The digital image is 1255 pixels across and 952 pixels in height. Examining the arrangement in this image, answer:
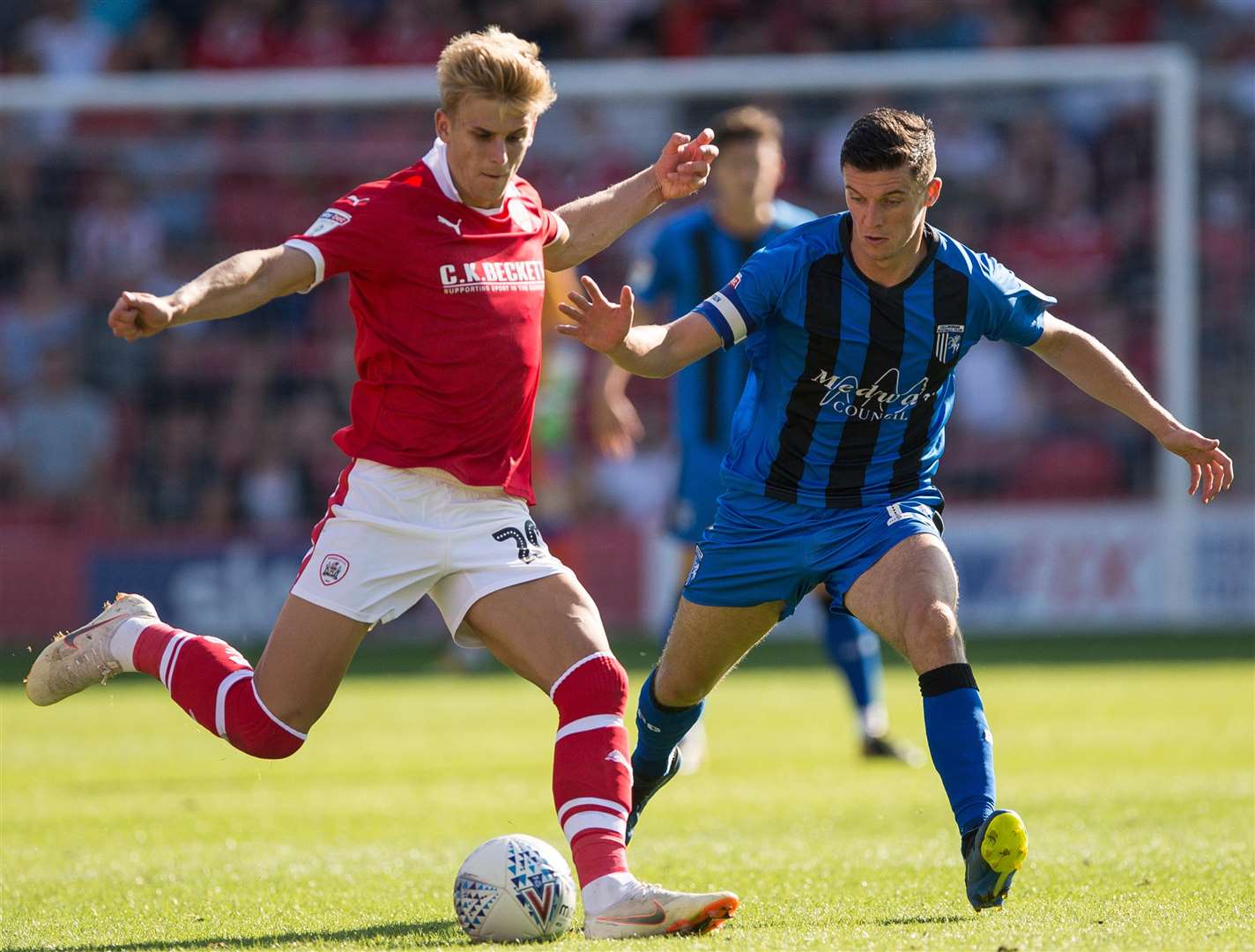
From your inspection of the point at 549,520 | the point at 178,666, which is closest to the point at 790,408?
the point at 178,666

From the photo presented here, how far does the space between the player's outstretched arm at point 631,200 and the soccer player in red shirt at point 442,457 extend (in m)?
0.35

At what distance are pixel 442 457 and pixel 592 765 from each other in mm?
998

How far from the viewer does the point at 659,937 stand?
4.64 metres

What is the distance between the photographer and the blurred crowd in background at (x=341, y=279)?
15.9m

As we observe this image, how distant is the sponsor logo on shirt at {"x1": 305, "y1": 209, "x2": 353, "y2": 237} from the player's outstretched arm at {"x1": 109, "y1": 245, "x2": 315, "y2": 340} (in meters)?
0.11

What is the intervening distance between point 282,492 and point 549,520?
8.77 feet

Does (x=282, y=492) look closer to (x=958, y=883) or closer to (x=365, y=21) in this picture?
(x=365, y=21)

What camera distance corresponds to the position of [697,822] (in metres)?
7.16

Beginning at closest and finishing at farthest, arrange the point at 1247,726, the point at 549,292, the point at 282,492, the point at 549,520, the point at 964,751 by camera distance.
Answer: the point at 964,751 < the point at 549,292 < the point at 1247,726 < the point at 549,520 < the point at 282,492

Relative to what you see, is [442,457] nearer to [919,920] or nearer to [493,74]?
[493,74]

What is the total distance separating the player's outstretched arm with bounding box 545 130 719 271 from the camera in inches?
227

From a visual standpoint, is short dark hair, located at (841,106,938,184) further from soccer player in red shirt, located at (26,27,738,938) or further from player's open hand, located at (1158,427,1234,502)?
player's open hand, located at (1158,427,1234,502)

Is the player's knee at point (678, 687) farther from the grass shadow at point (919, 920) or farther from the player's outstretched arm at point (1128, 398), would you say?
the player's outstretched arm at point (1128, 398)

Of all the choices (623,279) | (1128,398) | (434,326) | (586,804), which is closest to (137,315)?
(434,326)
